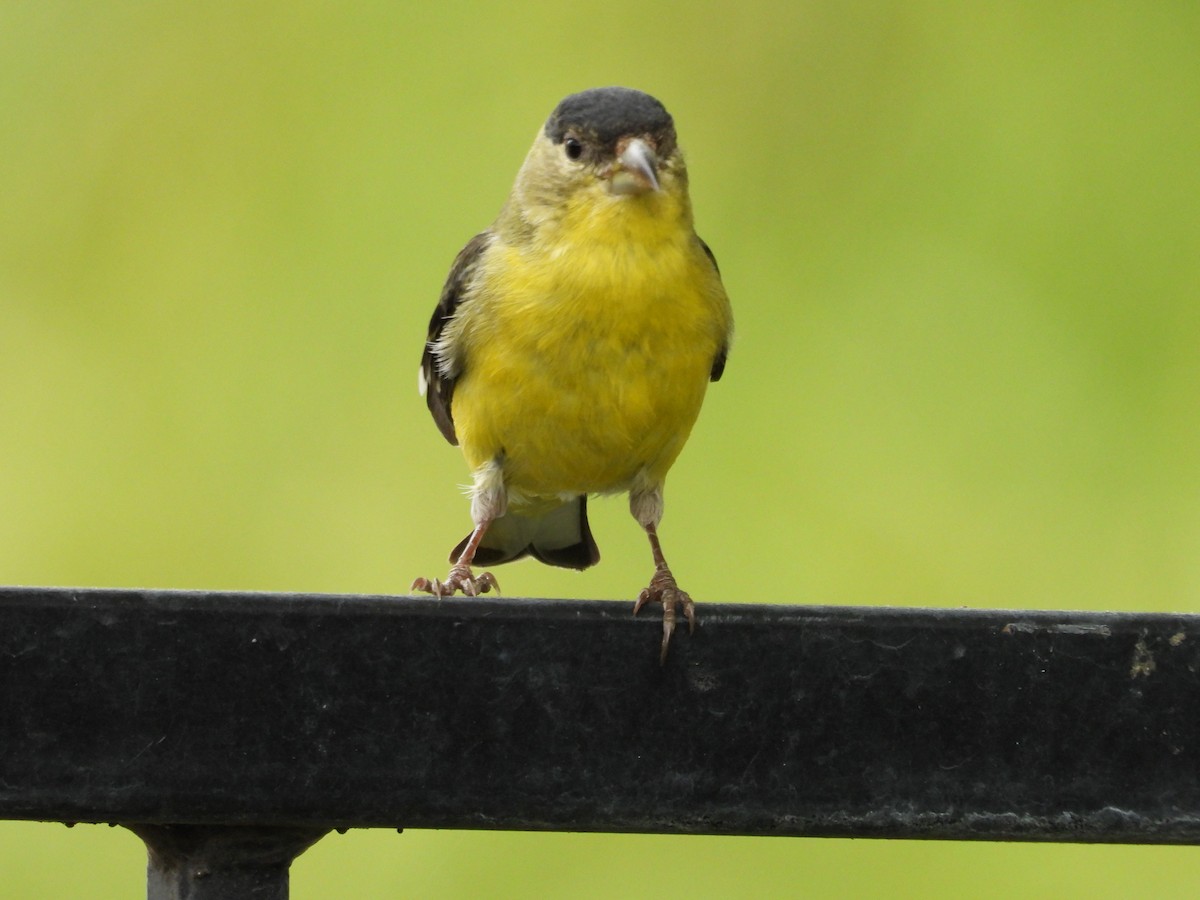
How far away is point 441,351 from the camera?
3428 millimetres

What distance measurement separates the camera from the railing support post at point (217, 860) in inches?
70.6

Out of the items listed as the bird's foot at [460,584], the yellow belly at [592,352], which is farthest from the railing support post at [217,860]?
the bird's foot at [460,584]

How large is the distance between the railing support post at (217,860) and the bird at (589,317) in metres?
1.18

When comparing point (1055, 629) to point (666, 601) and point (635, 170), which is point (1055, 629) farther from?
point (635, 170)

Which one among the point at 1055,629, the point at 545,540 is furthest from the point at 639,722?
the point at 545,540

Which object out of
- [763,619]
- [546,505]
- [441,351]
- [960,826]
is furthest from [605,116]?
[960,826]

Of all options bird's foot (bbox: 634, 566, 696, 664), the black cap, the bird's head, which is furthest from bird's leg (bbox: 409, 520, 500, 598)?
the black cap

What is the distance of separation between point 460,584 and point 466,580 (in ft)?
0.11

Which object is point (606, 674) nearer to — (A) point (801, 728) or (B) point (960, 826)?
(A) point (801, 728)

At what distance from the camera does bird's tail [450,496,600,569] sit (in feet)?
13.4

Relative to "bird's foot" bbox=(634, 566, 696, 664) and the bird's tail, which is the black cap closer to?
"bird's foot" bbox=(634, 566, 696, 664)

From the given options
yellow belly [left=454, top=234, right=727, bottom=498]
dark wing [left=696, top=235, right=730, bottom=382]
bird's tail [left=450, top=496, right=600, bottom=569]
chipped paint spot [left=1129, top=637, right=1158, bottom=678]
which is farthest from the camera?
bird's tail [left=450, top=496, right=600, bottom=569]

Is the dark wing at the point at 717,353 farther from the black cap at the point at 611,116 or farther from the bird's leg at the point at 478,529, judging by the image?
the bird's leg at the point at 478,529

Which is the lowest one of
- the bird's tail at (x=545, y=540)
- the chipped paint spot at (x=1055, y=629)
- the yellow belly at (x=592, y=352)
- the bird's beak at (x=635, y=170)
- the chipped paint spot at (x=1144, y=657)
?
the chipped paint spot at (x=1144, y=657)
